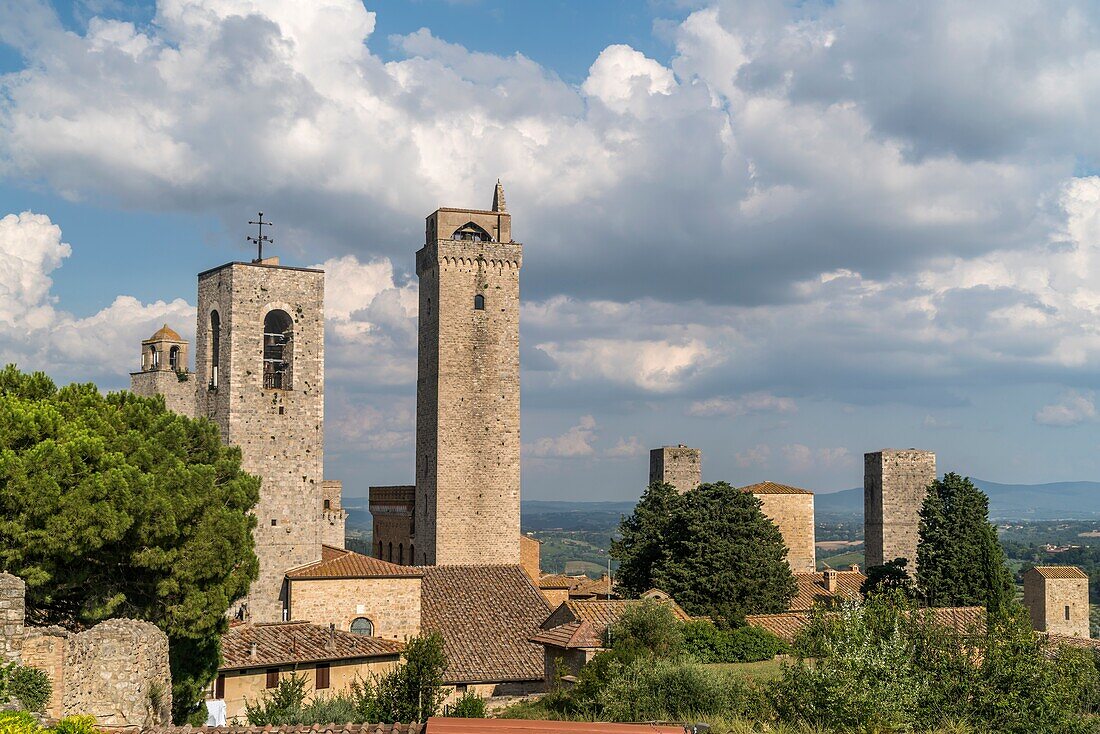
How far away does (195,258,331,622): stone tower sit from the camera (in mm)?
33719

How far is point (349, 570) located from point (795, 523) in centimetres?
2999

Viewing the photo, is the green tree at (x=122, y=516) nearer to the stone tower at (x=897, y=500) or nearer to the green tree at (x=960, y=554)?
the green tree at (x=960, y=554)

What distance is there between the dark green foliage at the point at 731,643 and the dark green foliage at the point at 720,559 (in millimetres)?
7431

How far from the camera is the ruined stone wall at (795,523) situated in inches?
2221

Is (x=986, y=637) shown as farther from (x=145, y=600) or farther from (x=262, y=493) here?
(x=262, y=493)

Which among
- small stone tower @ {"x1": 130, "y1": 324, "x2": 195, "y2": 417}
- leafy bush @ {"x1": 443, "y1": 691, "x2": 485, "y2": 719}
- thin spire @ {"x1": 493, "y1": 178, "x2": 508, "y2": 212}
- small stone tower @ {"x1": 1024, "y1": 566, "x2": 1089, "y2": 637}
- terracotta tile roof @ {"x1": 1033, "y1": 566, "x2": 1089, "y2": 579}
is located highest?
thin spire @ {"x1": 493, "y1": 178, "x2": 508, "y2": 212}

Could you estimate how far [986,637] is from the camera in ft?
53.8

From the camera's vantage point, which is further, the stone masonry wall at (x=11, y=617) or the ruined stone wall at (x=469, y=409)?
the ruined stone wall at (x=469, y=409)

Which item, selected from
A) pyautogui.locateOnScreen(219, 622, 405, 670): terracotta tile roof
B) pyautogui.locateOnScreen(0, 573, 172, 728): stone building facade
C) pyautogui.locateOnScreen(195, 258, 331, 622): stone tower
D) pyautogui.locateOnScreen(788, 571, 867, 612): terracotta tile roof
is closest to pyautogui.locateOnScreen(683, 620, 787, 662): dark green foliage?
pyautogui.locateOnScreen(219, 622, 405, 670): terracotta tile roof

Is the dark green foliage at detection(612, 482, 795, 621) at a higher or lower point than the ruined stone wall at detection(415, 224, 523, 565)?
lower

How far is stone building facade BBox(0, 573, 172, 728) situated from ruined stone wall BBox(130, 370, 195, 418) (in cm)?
1853

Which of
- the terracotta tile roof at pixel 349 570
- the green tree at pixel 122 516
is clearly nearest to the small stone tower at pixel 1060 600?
the terracotta tile roof at pixel 349 570

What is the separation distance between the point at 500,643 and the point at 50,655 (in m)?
19.4

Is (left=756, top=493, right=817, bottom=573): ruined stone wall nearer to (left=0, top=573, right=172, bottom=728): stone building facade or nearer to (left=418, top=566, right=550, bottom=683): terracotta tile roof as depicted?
(left=418, top=566, right=550, bottom=683): terracotta tile roof
